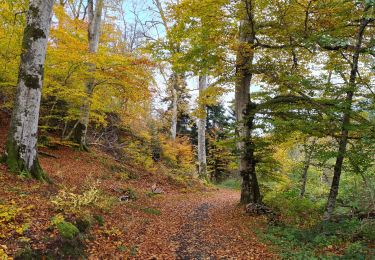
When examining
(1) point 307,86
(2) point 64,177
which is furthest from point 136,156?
(1) point 307,86

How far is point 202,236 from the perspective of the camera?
24.4 ft

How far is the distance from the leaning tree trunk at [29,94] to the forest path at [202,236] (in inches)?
140

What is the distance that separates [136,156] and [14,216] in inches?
500

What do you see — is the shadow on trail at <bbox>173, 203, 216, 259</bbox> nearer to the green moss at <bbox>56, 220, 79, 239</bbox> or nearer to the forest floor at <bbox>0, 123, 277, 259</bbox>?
the forest floor at <bbox>0, 123, 277, 259</bbox>

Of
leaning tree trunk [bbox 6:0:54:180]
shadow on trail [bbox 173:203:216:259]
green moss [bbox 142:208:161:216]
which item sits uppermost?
leaning tree trunk [bbox 6:0:54:180]

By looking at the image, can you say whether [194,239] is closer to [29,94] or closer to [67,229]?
[67,229]

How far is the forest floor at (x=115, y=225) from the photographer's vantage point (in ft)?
15.7

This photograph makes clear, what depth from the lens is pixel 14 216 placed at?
4934mm

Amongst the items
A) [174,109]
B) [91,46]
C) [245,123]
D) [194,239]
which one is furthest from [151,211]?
[174,109]

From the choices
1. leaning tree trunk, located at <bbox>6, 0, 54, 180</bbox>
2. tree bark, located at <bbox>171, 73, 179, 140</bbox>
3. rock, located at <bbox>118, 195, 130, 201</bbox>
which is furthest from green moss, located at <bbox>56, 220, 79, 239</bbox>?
tree bark, located at <bbox>171, 73, 179, 140</bbox>

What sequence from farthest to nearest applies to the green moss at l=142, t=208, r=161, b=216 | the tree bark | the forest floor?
the tree bark < the green moss at l=142, t=208, r=161, b=216 < the forest floor

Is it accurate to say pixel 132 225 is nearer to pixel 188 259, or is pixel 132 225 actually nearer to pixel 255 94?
pixel 188 259

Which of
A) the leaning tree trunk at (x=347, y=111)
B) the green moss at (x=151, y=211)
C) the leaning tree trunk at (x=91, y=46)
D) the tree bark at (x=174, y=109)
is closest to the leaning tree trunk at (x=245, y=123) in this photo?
the leaning tree trunk at (x=347, y=111)

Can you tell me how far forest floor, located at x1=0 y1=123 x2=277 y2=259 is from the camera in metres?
4.78
